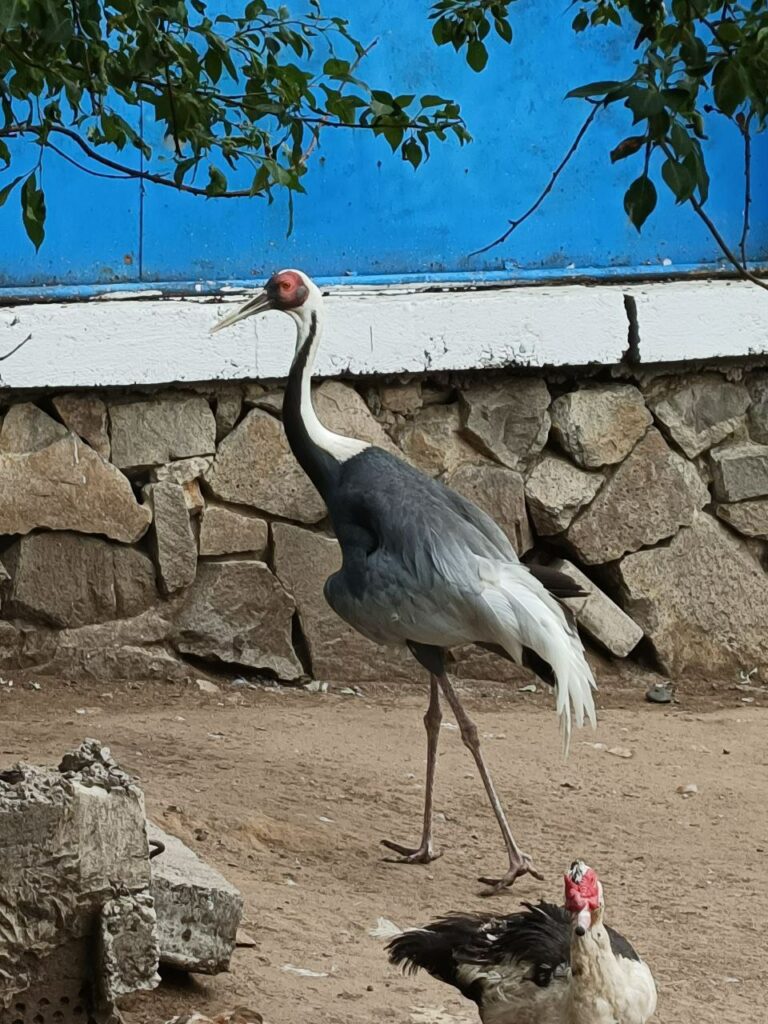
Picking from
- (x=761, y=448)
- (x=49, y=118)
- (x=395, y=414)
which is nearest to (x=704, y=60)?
(x=49, y=118)

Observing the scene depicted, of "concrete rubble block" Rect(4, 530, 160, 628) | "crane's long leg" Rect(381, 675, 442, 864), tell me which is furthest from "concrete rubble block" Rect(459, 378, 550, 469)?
"crane's long leg" Rect(381, 675, 442, 864)

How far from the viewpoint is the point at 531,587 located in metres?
4.93

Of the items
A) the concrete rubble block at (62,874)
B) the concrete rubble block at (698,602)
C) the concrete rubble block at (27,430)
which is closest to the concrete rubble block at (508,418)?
the concrete rubble block at (698,602)

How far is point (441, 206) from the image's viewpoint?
6801mm

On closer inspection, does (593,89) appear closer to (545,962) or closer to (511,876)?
(545,962)

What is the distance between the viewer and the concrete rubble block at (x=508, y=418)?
676 centimetres

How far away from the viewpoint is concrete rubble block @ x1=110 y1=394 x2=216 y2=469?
6430mm

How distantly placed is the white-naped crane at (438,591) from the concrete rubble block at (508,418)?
1514 mm

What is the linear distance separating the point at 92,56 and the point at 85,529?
3.42m

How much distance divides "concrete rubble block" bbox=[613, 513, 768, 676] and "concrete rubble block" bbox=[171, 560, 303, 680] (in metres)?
1.47

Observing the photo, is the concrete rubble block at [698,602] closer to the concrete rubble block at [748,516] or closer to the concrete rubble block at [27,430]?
the concrete rubble block at [748,516]

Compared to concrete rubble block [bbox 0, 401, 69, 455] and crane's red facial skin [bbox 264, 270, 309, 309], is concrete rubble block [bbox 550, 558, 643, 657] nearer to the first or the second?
crane's red facial skin [bbox 264, 270, 309, 309]

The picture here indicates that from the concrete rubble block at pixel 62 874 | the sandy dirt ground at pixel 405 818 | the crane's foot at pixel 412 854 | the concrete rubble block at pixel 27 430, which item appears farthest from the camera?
the concrete rubble block at pixel 27 430

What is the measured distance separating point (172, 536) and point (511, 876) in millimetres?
2319
